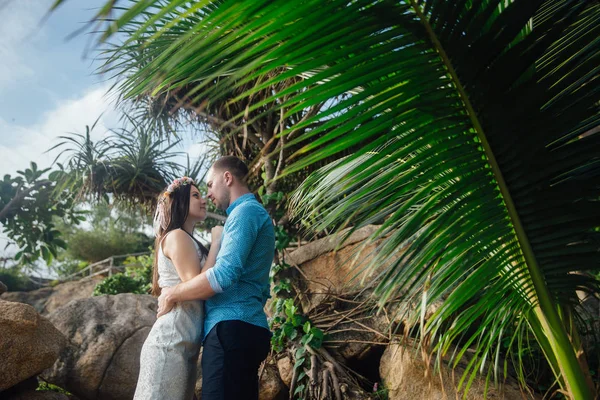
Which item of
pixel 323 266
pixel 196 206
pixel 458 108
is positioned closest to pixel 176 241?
pixel 196 206

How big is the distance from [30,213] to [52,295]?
603 cm

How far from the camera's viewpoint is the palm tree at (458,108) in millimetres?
800

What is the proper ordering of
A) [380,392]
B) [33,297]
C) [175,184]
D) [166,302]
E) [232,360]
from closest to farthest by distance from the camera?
[232,360] < [166,302] < [175,184] < [380,392] < [33,297]

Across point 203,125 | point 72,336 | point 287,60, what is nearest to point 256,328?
point 287,60

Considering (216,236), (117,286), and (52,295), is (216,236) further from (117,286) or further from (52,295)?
(52,295)

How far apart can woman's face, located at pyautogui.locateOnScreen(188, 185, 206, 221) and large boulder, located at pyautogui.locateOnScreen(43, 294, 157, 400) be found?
128 inches

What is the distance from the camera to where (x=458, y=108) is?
987mm

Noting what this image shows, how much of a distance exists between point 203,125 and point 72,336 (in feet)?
10.9

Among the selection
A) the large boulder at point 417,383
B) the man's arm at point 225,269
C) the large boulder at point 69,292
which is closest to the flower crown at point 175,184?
the man's arm at point 225,269

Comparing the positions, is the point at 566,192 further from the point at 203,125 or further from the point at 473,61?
the point at 203,125

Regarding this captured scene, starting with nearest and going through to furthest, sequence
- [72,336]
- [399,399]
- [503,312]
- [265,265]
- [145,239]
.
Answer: [503,312]
[265,265]
[399,399]
[72,336]
[145,239]

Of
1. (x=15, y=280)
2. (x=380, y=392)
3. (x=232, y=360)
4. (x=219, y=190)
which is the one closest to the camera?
(x=232, y=360)

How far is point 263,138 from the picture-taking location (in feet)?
20.4

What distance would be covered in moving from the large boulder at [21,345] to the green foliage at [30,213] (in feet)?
10.8
